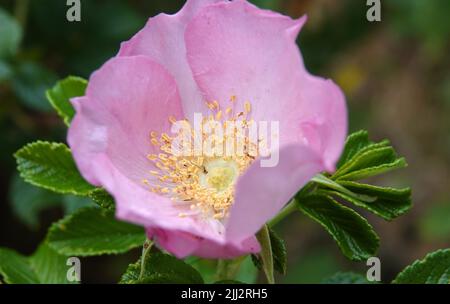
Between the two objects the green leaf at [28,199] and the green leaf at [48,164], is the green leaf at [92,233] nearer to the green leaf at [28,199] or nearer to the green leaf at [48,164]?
the green leaf at [48,164]

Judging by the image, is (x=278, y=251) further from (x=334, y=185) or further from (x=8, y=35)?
(x=8, y=35)

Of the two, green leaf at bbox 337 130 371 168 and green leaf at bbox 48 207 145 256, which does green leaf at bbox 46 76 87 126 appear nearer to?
green leaf at bbox 48 207 145 256

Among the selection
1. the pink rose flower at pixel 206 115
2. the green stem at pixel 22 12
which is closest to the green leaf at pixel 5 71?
the green stem at pixel 22 12

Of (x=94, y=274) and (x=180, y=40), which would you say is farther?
(x=94, y=274)

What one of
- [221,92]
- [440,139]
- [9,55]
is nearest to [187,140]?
[221,92]
